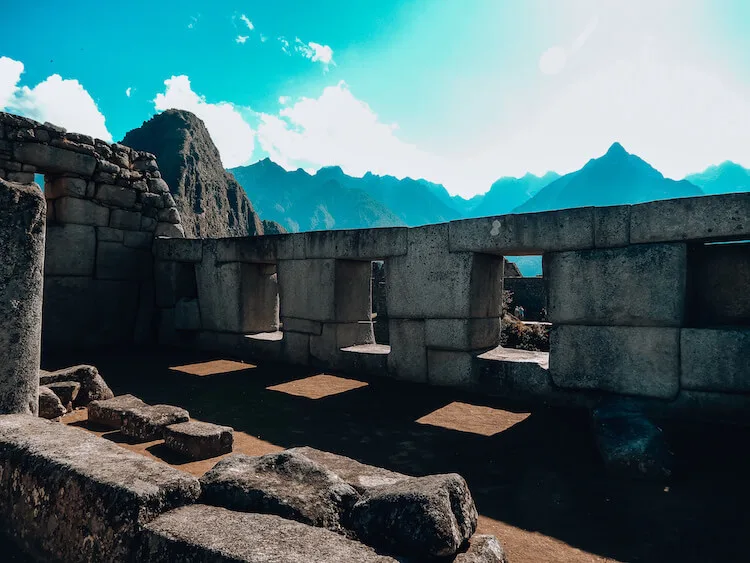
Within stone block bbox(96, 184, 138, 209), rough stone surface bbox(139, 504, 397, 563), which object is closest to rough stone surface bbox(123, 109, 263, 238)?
stone block bbox(96, 184, 138, 209)

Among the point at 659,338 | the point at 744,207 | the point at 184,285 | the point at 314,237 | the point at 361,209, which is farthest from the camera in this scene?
the point at 361,209

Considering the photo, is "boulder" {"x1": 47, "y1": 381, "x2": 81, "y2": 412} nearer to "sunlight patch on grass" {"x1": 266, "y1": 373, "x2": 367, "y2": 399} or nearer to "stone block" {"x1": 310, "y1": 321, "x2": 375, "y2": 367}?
"sunlight patch on grass" {"x1": 266, "y1": 373, "x2": 367, "y2": 399}

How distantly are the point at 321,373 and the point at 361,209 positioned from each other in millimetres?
164242

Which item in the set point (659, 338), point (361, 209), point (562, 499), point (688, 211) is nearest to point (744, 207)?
point (688, 211)

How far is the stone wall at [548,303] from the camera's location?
4535 millimetres

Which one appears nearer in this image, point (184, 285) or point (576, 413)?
point (576, 413)

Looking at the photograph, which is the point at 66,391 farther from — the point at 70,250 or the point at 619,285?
the point at 619,285

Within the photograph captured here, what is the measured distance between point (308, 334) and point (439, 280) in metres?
2.52

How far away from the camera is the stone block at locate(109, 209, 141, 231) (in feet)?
29.8

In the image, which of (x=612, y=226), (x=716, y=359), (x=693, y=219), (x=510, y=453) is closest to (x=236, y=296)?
(x=510, y=453)

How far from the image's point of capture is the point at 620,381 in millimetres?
4855

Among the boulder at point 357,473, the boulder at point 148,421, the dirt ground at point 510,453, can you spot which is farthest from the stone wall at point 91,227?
the boulder at point 357,473

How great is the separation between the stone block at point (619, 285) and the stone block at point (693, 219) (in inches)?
4.7

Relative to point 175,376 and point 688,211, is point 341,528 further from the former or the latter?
point 175,376
